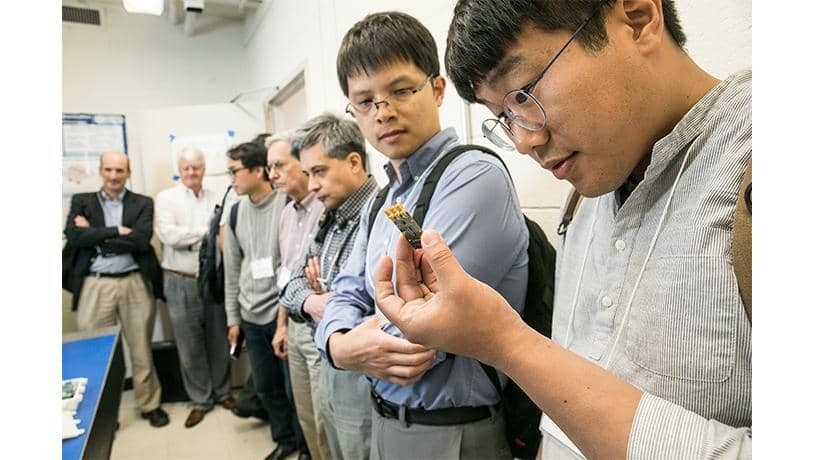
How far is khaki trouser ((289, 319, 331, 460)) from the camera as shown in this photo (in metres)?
1.81

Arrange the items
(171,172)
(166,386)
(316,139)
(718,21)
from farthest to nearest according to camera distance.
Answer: (171,172) < (166,386) < (316,139) < (718,21)

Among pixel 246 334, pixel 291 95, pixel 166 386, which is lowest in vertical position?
pixel 166 386

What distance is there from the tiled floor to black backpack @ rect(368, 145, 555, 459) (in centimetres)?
199

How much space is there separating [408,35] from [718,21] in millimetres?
647

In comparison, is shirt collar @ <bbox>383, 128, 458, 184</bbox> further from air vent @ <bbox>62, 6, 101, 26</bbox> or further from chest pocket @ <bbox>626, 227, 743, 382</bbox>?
air vent @ <bbox>62, 6, 101, 26</bbox>

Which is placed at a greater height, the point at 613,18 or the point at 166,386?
the point at 613,18

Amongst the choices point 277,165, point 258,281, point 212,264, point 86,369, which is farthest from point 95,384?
point 212,264

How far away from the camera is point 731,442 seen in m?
0.38

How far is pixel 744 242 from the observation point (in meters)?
0.38

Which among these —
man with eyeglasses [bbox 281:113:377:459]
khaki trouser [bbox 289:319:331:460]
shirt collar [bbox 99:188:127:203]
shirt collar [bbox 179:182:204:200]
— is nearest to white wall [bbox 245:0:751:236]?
man with eyeglasses [bbox 281:113:377:459]

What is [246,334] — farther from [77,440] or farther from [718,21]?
[718,21]

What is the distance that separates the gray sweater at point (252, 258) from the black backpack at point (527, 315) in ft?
5.17

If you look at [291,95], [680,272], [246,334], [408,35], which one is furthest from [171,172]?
[680,272]
